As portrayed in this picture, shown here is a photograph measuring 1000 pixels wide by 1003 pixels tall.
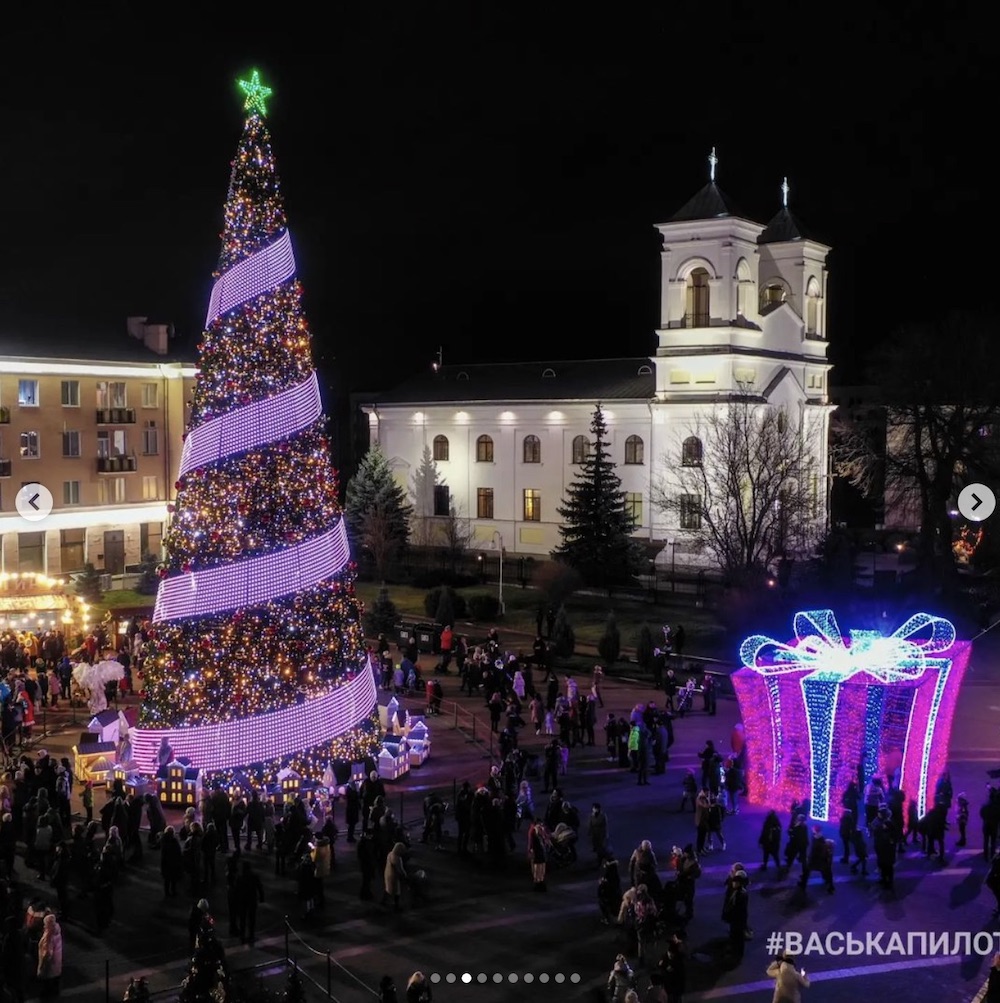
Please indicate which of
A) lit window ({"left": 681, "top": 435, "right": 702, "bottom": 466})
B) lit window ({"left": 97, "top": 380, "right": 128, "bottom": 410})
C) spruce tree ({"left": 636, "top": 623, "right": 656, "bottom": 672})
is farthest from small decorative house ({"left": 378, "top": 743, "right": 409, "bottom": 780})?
lit window ({"left": 97, "top": 380, "right": 128, "bottom": 410})

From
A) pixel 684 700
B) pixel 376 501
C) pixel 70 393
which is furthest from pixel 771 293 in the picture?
pixel 684 700

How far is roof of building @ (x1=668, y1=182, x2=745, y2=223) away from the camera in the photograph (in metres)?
52.1

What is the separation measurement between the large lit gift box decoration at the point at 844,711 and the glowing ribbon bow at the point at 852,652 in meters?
0.02

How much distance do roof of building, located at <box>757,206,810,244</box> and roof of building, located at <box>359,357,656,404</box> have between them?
9.44 metres

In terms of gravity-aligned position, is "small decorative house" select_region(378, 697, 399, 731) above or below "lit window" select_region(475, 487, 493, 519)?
below

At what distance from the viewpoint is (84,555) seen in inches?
1987

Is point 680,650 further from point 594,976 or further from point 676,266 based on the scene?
point 676,266

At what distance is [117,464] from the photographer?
51.6 meters

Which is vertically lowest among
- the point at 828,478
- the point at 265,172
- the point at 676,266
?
the point at 828,478

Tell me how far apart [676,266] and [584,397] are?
25.1 ft

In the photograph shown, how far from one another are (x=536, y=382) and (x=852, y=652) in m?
42.2

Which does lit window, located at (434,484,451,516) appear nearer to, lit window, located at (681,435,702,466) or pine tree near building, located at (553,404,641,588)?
pine tree near building, located at (553,404,641,588)

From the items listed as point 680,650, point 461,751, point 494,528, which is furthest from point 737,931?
point 494,528

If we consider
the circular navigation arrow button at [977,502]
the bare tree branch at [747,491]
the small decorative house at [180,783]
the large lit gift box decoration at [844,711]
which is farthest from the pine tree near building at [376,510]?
the large lit gift box decoration at [844,711]
